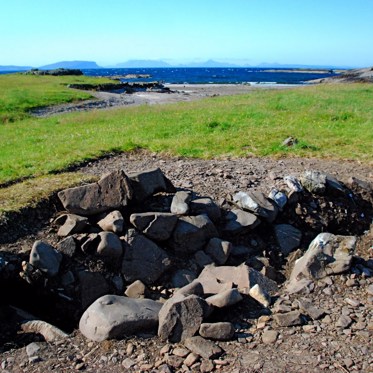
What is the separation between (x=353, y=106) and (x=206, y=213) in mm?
20067

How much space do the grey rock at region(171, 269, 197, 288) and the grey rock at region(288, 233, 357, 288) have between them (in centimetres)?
179

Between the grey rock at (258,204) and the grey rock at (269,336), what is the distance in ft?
11.4

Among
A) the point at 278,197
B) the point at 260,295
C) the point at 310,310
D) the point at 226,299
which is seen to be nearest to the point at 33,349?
the point at 226,299

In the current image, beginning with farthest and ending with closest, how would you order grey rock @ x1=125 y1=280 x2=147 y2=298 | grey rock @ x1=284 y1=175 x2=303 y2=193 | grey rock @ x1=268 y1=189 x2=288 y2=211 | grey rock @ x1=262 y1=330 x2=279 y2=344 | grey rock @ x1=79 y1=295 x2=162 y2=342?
grey rock @ x1=284 y1=175 x2=303 y2=193 < grey rock @ x1=268 y1=189 x2=288 y2=211 < grey rock @ x1=125 y1=280 x2=147 y2=298 < grey rock @ x1=79 y1=295 x2=162 y2=342 < grey rock @ x1=262 y1=330 x2=279 y2=344

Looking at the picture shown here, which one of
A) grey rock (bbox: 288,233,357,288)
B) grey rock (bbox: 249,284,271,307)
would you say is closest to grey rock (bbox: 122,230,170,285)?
grey rock (bbox: 249,284,271,307)

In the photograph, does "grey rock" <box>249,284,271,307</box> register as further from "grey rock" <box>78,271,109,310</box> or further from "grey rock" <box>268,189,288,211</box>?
"grey rock" <box>268,189,288,211</box>

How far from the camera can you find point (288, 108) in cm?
2633

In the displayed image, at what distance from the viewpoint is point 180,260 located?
859 centimetres

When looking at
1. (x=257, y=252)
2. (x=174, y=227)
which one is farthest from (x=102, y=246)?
(x=257, y=252)

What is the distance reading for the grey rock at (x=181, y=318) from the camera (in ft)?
20.2

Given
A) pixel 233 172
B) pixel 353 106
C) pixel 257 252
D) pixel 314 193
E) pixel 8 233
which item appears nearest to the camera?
pixel 8 233

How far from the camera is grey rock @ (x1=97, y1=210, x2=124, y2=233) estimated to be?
8391 mm

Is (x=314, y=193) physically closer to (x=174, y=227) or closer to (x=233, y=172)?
(x=233, y=172)

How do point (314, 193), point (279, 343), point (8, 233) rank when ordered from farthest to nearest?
point (314, 193) → point (8, 233) → point (279, 343)
